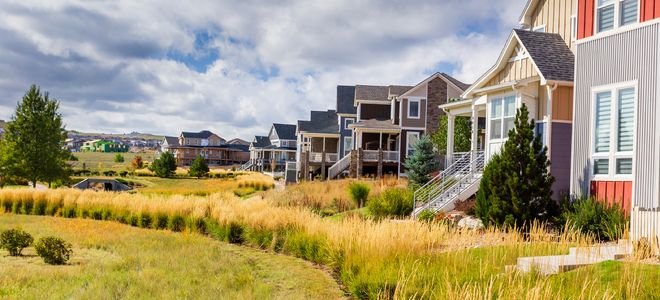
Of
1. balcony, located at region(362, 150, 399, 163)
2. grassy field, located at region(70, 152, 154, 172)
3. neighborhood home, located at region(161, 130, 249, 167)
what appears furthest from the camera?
neighborhood home, located at region(161, 130, 249, 167)

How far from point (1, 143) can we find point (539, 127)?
32.2 m

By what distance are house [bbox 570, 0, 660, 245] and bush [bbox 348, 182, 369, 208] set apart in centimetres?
911

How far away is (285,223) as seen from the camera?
14.4m

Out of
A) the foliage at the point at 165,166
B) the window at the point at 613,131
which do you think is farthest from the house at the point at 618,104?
the foliage at the point at 165,166

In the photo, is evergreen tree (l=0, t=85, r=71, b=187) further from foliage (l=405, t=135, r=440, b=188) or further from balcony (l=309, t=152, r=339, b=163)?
foliage (l=405, t=135, r=440, b=188)

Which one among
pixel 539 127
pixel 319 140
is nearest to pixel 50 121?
pixel 319 140

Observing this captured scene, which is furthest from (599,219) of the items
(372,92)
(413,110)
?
(372,92)

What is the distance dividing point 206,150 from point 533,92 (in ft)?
268

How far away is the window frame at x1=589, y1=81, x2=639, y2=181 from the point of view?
508 inches

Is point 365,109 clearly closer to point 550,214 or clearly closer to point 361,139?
point 361,139

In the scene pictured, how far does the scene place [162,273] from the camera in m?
10.4

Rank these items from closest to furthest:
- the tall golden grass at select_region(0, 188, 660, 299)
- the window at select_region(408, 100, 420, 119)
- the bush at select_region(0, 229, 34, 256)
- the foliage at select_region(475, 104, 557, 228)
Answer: the tall golden grass at select_region(0, 188, 660, 299) → the bush at select_region(0, 229, 34, 256) → the foliage at select_region(475, 104, 557, 228) → the window at select_region(408, 100, 420, 119)

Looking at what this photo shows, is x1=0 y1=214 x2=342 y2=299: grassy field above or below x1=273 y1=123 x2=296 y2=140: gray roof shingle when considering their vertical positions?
below

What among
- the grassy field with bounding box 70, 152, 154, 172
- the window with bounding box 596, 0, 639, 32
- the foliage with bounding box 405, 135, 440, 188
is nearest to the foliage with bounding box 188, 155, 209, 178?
the grassy field with bounding box 70, 152, 154, 172
